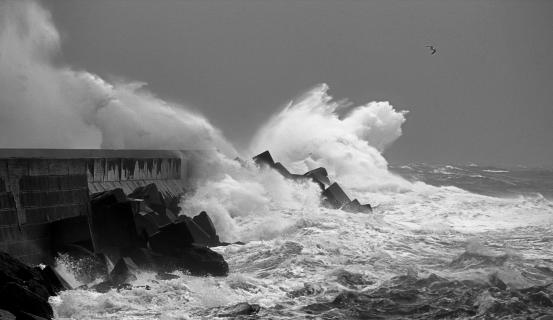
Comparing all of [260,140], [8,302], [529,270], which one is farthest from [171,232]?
[260,140]

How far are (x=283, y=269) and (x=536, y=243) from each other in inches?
219

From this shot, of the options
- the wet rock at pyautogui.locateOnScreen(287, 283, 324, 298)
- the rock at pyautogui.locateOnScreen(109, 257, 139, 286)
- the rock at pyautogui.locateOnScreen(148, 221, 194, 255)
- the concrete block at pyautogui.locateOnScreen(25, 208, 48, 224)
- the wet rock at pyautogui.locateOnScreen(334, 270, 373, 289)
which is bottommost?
the wet rock at pyautogui.locateOnScreen(287, 283, 324, 298)

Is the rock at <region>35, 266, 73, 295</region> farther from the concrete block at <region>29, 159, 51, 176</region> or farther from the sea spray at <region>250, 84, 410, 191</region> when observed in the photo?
the sea spray at <region>250, 84, 410, 191</region>

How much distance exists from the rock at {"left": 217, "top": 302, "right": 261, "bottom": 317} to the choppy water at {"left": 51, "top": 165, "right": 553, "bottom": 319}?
98 mm

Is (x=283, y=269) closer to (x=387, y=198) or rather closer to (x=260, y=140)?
(x=387, y=198)

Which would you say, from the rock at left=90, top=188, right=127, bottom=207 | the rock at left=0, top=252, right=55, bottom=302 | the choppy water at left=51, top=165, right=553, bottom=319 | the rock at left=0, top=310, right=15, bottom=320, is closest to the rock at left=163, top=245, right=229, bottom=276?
the choppy water at left=51, top=165, right=553, bottom=319

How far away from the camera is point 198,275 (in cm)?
970

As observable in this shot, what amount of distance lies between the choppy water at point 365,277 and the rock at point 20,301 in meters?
0.42

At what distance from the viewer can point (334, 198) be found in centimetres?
1795

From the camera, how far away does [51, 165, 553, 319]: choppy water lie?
8.05 m

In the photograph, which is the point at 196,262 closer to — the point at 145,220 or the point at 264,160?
the point at 145,220

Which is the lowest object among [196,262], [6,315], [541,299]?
[541,299]

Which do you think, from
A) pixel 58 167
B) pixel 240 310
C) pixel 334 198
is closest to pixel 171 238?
pixel 58 167

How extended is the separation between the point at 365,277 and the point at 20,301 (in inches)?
190
